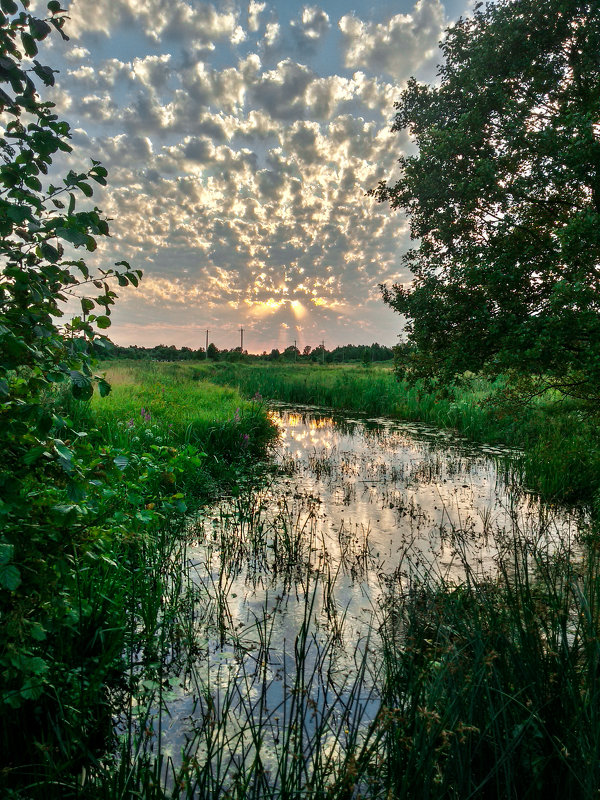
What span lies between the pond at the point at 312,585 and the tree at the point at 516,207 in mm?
2544

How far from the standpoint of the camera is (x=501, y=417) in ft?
27.8

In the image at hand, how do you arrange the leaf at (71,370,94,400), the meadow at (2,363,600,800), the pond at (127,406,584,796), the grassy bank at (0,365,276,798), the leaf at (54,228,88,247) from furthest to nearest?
the pond at (127,406,584,796)
the grassy bank at (0,365,276,798)
the meadow at (2,363,600,800)
the leaf at (71,370,94,400)
the leaf at (54,228,88,247)

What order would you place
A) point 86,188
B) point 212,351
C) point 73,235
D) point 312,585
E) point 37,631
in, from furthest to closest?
point 212,351 < point 312,585 < point 37,631 < point 86,188 < point 73,235

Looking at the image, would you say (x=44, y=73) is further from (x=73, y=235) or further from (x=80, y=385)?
(x=80, y=385)

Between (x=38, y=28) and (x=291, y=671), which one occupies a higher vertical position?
(x=38, y=28)


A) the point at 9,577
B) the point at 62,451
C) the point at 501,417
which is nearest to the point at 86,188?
the point at 62,451

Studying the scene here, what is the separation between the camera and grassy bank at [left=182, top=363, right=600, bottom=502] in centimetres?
792

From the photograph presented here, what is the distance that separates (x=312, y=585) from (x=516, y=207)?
8206 mm

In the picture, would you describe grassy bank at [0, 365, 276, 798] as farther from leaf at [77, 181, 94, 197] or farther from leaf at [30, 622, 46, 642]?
leaf at [77, 181, 94, 197]

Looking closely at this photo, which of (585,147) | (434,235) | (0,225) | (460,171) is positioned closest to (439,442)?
(434,235)

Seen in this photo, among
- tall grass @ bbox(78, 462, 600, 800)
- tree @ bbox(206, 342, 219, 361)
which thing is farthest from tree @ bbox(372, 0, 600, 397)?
tree @ bbox(206, 342, 219, 361)

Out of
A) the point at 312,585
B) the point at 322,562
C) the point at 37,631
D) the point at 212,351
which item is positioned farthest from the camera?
the point at 212,351

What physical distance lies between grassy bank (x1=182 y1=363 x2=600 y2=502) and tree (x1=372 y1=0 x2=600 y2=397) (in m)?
0.94

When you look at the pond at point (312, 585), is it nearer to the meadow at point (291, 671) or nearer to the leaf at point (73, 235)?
the meadow at point (291, 671)
